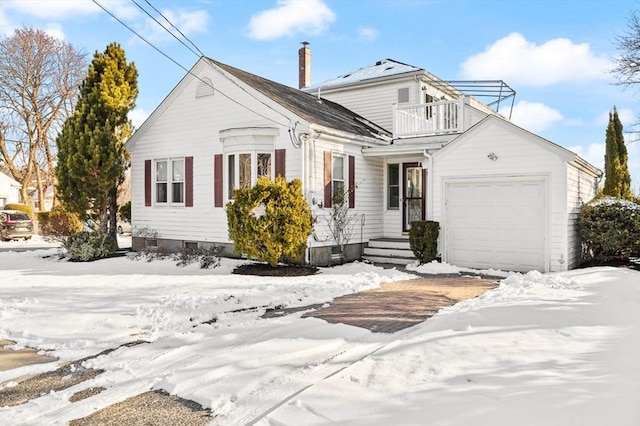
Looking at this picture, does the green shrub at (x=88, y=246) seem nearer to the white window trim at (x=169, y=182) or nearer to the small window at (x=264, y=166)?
the white window trim at (x=169, y=182)

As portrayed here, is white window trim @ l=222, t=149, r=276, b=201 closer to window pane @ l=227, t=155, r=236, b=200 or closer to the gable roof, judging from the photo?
window pane @ l=227, t=155, r=236, b=200

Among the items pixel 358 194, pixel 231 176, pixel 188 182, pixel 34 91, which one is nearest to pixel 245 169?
pixel 231 176

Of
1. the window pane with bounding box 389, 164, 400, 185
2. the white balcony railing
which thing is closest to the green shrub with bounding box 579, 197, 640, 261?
the white balcony railing

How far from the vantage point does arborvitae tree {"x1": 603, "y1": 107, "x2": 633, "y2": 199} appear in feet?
68.2

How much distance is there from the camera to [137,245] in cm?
1634

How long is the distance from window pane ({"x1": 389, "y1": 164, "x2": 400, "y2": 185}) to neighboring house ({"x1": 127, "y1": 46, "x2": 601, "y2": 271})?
0.03 metres

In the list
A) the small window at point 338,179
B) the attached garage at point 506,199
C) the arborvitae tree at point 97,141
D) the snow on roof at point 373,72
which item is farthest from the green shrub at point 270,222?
the snow on roof at point 373,72

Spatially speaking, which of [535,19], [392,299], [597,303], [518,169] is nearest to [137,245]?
[392,299]

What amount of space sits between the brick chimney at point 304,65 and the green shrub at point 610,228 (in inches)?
595

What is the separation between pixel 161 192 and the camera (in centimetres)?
1589

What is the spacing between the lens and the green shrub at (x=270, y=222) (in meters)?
11.4

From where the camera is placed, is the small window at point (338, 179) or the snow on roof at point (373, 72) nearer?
the small window at point (338, 179)

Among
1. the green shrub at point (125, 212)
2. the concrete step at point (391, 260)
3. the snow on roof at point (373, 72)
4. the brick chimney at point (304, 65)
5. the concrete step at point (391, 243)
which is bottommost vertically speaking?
the concrete step at point (391, 260)

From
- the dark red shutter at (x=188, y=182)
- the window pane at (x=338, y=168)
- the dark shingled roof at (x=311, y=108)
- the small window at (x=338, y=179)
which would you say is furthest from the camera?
the dark red shutter at (x=188, y=182)
